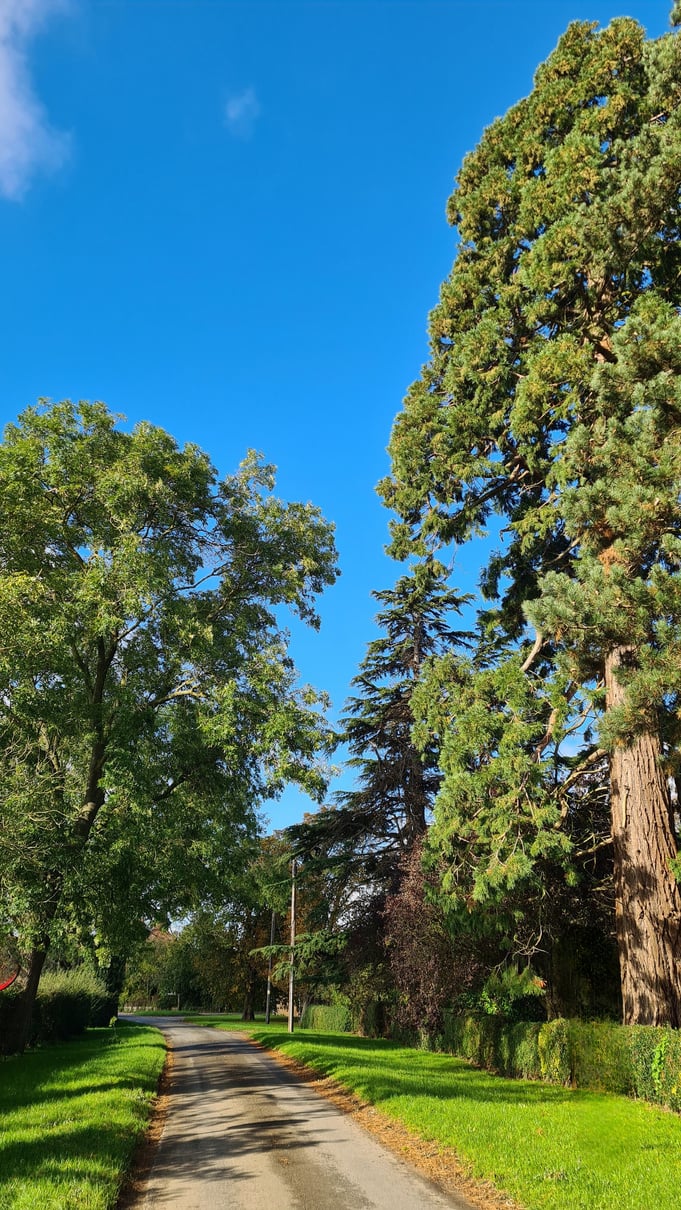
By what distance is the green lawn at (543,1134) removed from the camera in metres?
6.34

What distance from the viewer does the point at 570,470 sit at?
1216 cm

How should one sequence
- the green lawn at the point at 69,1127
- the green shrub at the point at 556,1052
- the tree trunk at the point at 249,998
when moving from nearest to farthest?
the green lawn at the point at 69,1127, the green shrub at the point at 556,1052, the tree trunk at the point at 249,998

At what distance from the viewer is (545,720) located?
46.9 ft

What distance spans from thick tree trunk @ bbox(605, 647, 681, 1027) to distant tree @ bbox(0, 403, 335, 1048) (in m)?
5.74

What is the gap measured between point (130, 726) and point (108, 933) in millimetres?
3928

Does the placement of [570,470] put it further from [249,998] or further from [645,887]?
[249,998]

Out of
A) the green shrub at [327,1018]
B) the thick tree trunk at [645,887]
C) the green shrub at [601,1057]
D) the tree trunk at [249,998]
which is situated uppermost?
the thick tree trunk at [645,887]

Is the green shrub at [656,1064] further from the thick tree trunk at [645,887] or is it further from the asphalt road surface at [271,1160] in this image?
the asphalt road surface at [271,1160]

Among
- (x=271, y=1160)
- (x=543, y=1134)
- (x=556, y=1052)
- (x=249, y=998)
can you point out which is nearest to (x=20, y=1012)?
(x=271, y=1160)

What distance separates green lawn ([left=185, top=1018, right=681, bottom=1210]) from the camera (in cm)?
634

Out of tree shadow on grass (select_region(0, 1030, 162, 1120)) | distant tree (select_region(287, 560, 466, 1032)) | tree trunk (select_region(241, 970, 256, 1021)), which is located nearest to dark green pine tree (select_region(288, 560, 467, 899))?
distant tree (select_region(287, 560, 466, 1032))

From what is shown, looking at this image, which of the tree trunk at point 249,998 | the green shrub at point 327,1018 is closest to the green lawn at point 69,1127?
the green shrub at point 327,1018

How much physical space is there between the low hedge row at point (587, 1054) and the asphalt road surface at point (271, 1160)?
4.51m

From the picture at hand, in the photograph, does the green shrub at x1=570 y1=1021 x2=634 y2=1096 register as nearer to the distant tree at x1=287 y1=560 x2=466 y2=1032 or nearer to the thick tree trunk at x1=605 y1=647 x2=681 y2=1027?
the thick tree trunk at x1=605 y1=647 x2=681 y2=1027
